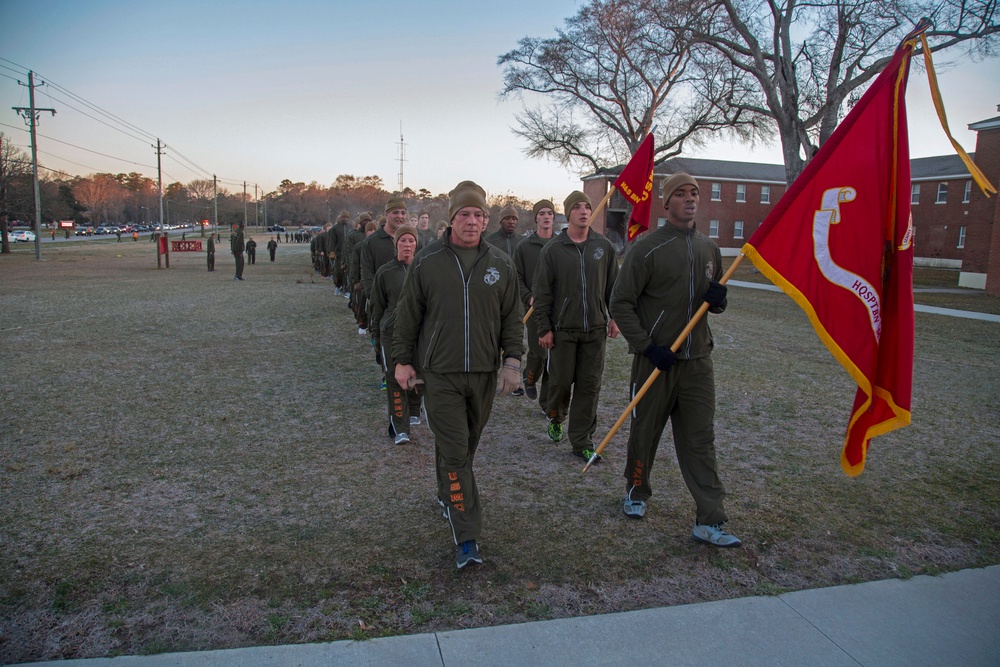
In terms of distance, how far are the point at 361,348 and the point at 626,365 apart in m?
4.09

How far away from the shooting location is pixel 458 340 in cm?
371

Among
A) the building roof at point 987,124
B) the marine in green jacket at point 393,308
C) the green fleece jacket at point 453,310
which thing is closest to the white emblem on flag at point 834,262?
the green fleece jacket at point 453,310

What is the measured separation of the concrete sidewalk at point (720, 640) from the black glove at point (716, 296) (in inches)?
62.9

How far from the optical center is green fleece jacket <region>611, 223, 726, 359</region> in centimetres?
404

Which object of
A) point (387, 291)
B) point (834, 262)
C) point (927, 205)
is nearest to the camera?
point (834, 262)

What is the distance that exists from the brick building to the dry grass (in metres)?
11.0

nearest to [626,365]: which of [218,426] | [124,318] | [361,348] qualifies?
[361,348]

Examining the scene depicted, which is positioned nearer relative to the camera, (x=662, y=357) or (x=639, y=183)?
(x=662, y=357)

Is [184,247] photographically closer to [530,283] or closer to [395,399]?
[530,283]

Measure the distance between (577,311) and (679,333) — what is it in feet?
4.81

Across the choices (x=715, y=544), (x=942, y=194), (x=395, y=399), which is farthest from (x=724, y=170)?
(x=715, y=544)

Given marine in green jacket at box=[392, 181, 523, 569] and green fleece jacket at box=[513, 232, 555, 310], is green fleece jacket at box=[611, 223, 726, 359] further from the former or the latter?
green fleece jacket at box=[513, 232, 555, 310]

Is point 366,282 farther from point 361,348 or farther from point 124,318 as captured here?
point 124,318

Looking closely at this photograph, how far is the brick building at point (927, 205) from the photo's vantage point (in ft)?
90.0
